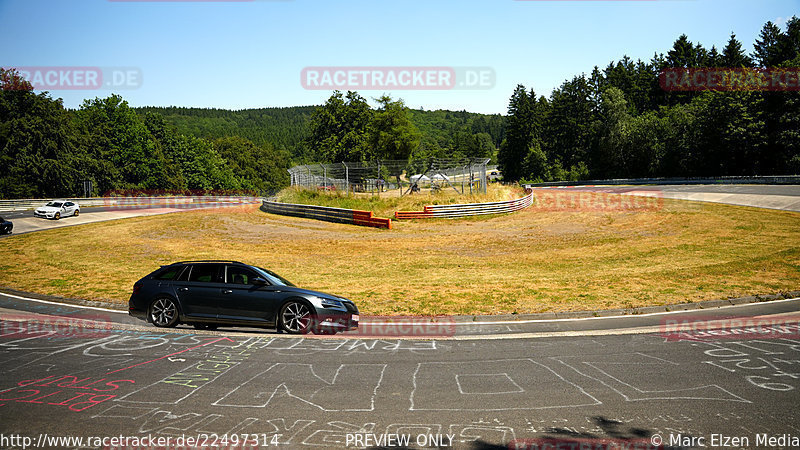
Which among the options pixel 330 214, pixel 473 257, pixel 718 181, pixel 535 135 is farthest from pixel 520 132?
pixel 473 257

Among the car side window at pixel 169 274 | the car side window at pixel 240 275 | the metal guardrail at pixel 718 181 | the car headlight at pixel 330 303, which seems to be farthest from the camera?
the metal guardrail at pixel 718 181

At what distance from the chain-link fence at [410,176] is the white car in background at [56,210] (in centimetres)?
2236

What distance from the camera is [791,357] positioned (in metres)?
8.72

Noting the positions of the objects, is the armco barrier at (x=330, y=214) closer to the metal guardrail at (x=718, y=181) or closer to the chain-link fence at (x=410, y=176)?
the chain-link fence at (x=410, y=176)

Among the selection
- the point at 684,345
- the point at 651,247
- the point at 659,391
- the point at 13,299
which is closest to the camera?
the point at 659,391

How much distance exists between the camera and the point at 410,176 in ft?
123

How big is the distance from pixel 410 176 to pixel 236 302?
90.8 feet

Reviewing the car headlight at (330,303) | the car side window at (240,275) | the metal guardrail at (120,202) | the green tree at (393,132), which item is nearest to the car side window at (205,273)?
the car side window at (240,275)

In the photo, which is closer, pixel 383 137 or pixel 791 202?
pixel 791 202

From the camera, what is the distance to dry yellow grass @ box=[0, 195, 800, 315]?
14656 mm

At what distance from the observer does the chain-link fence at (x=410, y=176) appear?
35812 mm

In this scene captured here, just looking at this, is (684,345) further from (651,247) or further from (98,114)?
(98,114)

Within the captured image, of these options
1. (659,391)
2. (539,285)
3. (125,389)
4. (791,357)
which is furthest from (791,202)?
(125,389)

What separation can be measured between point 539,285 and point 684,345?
249 inches
